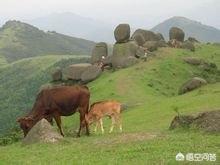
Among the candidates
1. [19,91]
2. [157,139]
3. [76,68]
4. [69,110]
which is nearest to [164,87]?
[76,68]

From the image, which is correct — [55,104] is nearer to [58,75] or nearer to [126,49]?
[126,49]

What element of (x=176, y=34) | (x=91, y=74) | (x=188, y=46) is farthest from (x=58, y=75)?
(x=176, y=34)

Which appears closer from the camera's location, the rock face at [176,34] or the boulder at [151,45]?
the boulder at [151,45]

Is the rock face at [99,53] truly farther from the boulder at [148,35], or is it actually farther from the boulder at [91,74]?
the boulder at [148,35]

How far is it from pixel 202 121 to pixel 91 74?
56.3m

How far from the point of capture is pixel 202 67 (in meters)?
79.5

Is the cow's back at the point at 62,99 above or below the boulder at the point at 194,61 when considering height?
above

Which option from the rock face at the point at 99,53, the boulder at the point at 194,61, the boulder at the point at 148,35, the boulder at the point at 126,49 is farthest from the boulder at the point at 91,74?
the boulder at the point at 148,35

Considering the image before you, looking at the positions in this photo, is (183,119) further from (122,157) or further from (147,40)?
(147,40)

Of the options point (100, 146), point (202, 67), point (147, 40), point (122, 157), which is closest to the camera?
point (122, 157)

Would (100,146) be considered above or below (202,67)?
above

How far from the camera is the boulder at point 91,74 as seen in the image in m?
80.4

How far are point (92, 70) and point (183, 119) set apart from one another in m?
55.6

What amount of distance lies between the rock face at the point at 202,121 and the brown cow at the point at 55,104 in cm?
579
